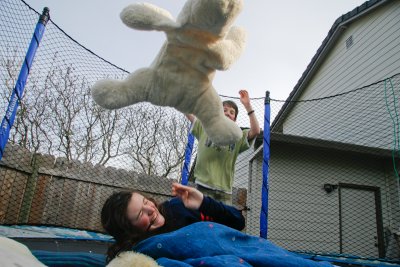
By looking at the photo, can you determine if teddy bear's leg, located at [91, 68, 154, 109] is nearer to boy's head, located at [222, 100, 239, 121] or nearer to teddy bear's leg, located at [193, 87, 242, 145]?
teddy bear's leg, located at [193, 87, 242, 145]

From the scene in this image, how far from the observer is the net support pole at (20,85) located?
5.85 feet

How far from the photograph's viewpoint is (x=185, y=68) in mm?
1101

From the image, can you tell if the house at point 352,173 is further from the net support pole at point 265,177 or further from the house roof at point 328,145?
the net support pole at point 265,177

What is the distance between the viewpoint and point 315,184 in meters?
4.96

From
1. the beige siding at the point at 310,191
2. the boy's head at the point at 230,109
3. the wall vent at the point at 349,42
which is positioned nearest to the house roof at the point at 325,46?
the wall vent at the point at 349,42

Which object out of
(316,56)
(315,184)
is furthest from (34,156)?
(316,56)

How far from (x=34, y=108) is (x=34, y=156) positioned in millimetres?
2945

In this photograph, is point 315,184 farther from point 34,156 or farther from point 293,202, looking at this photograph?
point 34,156

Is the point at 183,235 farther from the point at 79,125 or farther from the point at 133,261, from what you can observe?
the point at 79,125

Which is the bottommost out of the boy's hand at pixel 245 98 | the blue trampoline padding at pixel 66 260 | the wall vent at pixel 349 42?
the blue trampoline padding at pixel 66 260

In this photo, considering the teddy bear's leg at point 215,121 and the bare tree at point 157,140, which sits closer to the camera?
the teddy bear's leg at point 215,121

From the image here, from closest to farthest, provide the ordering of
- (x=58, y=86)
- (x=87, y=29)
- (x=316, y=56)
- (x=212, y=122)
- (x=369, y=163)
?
(x=212, y=122)
(x=87, y=29)
(x=369, y=163)
(x=58, y=86)
(x=316, y=56)

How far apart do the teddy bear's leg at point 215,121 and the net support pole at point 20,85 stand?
1.30m

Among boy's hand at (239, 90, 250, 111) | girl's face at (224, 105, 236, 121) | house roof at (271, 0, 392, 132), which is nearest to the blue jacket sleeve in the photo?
boy's hand at (239, 90, 250, 111)
